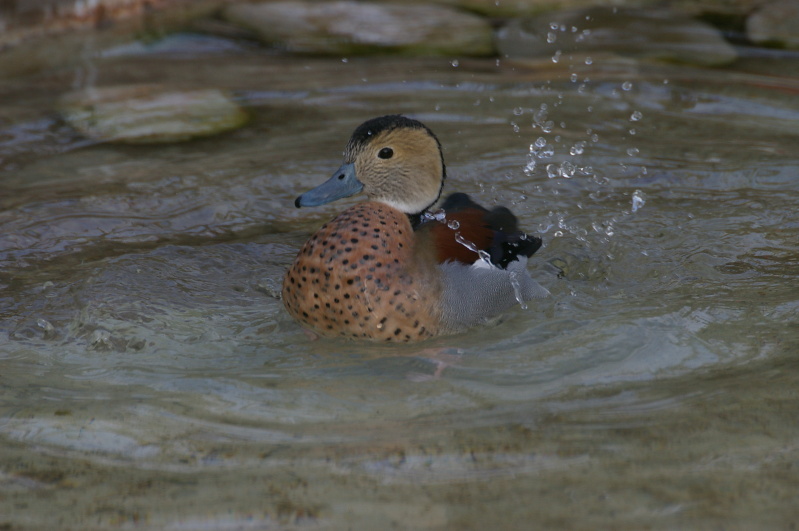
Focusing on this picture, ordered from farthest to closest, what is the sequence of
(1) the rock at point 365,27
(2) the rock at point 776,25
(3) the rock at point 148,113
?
(1) the rock at point 365,27 < (2) the rock at point 776,25 < (3) the rock at point 148,113

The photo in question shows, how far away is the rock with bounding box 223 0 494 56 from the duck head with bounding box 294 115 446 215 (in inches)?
151

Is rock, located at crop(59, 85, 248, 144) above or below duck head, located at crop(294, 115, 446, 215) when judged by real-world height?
below

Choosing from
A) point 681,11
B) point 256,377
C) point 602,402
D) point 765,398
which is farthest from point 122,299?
point 681,11

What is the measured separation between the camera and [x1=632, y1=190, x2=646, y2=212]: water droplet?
17.9 ft

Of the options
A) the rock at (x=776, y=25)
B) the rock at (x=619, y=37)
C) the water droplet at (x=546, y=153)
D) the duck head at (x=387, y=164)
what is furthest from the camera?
the rock at (x=776, y=25)

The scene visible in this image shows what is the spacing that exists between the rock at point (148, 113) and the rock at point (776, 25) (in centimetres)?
447

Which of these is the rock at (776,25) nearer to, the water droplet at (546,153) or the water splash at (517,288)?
the water droplet at (546,153)

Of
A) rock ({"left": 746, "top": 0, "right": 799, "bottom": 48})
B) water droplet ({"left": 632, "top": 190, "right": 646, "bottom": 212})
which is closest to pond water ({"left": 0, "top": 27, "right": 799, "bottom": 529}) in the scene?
water droplet ({"left": 632, "top": 190, "right": 646, "bottom": 212})

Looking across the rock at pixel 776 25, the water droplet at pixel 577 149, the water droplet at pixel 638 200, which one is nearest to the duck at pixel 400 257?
the water droplet at pixel 638 200

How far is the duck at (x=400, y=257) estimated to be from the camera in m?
3.90

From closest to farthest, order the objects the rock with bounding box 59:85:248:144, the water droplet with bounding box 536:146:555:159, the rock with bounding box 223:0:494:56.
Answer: the water droplet with bounding box 536:146:555:159 → the rock with bounding box 59:85:248:144 → the rock with bounding box 223:0:494:56

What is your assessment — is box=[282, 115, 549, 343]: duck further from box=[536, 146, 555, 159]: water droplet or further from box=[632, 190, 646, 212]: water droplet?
box=[536, 146, 555, 159]: water droplet

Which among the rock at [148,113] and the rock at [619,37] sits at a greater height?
the rock at [619,37]

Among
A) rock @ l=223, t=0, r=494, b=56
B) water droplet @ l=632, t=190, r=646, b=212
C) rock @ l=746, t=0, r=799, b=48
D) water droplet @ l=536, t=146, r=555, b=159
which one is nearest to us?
water droplet @ l=632, t=190, r=646, b=212
